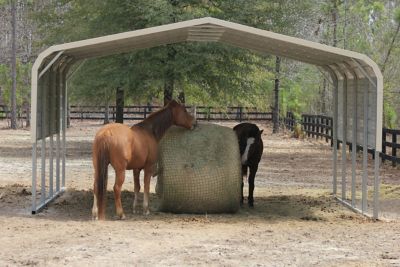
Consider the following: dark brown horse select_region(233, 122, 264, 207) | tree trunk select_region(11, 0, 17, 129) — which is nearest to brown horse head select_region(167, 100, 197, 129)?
dark brown horse select_region(233, 122, 264, 207)

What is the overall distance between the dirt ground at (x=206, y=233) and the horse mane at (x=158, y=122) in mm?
1175

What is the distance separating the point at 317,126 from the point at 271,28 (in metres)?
10.1

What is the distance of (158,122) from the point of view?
11266 millimetres

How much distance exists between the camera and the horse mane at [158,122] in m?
11.2

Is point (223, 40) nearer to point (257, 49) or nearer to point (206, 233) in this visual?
point (257, 49)

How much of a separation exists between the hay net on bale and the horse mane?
178mm

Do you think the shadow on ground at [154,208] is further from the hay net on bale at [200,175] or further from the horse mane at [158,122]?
the horse mane at [158,122]

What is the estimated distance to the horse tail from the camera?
9.95 metres

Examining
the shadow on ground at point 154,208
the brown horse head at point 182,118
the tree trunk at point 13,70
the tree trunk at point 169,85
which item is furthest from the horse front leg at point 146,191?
the tree trunk at point 13,70

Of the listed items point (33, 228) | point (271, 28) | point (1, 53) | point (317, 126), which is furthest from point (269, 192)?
point (1, 53)

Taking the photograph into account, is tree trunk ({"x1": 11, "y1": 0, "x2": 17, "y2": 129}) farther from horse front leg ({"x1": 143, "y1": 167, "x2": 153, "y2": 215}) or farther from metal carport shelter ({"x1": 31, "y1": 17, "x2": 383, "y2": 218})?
horse front leg ({"x1": 143, "y1": 167, "x2": 153, "y2": 215})

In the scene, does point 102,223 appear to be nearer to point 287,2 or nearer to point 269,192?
point 269,192

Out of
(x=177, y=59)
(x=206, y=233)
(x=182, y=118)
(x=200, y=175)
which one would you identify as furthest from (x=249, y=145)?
(x=177, y=59)

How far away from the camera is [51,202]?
1202 cm
